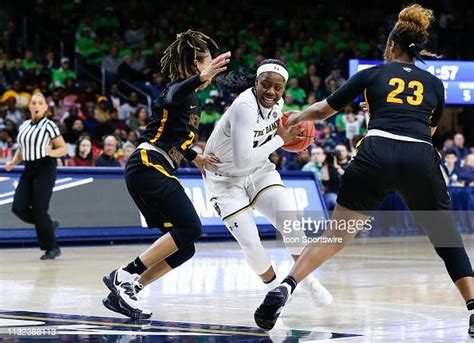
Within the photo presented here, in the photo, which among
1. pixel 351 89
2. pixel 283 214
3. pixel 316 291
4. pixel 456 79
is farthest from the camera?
pixel 456 79

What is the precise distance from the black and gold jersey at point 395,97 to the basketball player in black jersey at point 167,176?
990 mm

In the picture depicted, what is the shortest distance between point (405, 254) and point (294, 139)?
277 inches

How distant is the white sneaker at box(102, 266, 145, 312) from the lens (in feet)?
23.7

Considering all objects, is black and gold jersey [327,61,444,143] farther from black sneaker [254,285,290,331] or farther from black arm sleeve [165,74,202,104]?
black sneaker [254,285,290,331]

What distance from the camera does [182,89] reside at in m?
7.16

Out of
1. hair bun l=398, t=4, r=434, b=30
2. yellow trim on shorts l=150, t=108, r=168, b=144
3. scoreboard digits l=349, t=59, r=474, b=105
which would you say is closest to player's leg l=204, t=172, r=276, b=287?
yellow trim on shorts l=150, t=108, r=168, b=144

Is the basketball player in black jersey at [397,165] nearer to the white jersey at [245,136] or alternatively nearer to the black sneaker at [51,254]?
the white jersey at [245,136]

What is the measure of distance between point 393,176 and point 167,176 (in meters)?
1.77

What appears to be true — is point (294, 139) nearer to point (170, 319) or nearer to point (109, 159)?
point (170, 319)

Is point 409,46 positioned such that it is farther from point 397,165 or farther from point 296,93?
point 296,93

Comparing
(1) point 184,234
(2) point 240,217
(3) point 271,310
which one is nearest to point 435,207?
(3) point 271,310

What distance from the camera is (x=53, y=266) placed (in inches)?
477

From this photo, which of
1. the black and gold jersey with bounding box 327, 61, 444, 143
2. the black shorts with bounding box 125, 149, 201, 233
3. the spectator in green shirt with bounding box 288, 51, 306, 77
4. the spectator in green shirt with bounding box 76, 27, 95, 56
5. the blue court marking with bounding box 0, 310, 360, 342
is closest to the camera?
the blue court marking with bounding box 0, 310, 360, 342

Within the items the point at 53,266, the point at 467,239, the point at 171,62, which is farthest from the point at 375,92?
the point at 467,239
